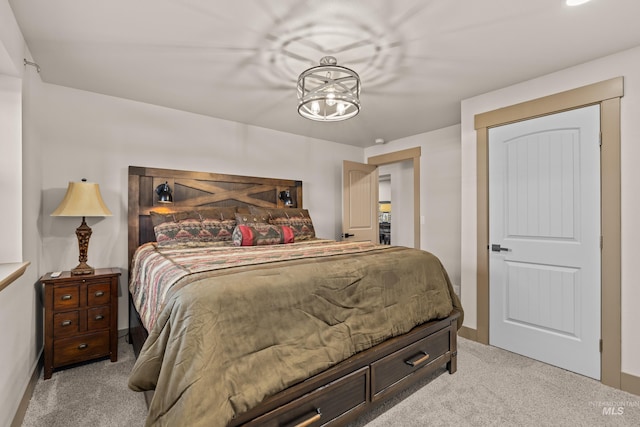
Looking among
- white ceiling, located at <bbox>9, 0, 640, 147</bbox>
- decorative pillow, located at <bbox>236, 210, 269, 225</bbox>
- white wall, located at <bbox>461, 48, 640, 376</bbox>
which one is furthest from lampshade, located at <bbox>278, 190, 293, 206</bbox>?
white wall, located at <bbox>461, 48, 640, 376</bbox>

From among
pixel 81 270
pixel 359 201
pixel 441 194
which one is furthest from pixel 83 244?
pixel 441 194

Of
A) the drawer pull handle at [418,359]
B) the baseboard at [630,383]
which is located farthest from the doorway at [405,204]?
the drawer pull handle at [418,359]

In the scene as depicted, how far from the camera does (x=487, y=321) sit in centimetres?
297

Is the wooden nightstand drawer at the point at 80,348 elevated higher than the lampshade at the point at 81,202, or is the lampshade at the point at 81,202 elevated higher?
the lampshade at the point at 81,202

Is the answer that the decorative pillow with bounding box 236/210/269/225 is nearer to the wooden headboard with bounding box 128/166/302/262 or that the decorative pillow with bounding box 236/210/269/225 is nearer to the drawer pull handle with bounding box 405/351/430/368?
the wooden headboard with bounding box 128/166/302/262

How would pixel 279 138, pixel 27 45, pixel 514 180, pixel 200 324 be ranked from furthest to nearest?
1. pixel 279 138
2. pixel 514 180
3. pixel 27 45
4. pixel 200 324

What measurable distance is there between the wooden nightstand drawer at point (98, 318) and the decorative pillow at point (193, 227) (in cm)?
68

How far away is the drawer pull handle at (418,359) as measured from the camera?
2002mm

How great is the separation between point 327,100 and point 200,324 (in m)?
1.68

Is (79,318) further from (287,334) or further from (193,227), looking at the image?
(287,334)

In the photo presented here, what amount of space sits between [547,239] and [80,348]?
3.96m

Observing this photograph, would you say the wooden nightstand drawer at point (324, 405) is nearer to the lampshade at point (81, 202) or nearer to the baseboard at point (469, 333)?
the baseboard at point (469, 333)

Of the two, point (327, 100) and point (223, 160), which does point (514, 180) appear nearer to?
point (327, 100)

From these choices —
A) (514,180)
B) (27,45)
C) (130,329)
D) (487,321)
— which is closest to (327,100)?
(514,180)
